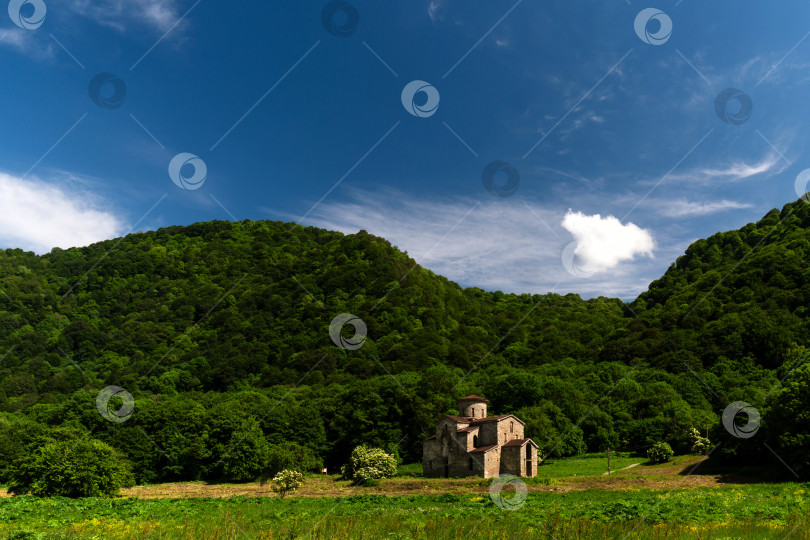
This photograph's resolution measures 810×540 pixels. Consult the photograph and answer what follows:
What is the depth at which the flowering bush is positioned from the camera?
35656mm

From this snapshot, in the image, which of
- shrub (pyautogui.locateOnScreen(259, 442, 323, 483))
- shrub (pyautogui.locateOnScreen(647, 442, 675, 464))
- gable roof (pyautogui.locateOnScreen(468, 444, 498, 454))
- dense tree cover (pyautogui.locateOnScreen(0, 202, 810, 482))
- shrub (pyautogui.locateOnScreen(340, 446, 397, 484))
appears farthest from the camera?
dense tree cover (pyautogui.locateOnScreen(0, 202, 810, 482))

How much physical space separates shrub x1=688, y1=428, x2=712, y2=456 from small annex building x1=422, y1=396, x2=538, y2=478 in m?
16.8

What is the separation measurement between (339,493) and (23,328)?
329 ft

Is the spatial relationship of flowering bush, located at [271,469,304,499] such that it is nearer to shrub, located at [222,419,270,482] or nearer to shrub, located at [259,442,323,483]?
shrub, located at [259,442,323,483]

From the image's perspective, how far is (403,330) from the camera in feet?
327

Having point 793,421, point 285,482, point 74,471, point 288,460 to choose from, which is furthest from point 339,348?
point 793,421

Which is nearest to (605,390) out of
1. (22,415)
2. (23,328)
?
(22,415)

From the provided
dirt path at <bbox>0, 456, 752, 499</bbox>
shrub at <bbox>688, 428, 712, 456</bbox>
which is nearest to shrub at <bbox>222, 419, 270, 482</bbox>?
dirt path at <bbox>0, 456, 752, 499</bbox>

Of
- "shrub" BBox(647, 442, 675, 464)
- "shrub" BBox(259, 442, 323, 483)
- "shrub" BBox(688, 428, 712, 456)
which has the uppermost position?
"shrub" BBox(688, 428, 712, 456)

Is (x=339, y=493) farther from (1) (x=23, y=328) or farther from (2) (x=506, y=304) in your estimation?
(2) (x=506, y=304)

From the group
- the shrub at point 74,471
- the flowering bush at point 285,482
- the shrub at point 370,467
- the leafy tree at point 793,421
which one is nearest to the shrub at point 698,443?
the leafy tree at point 793,421

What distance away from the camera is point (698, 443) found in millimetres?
48719

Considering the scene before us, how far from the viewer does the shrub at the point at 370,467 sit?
141 ft

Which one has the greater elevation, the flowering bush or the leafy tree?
the leafy tree
